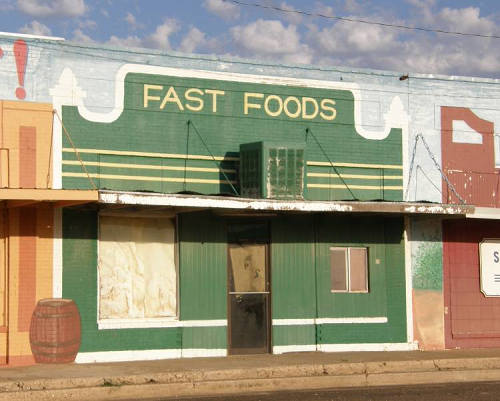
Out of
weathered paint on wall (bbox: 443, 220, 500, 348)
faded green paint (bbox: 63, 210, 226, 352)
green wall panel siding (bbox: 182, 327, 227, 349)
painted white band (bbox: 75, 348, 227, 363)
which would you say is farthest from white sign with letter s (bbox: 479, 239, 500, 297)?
faded green paint (bbox: 63, 210, 226, 352)

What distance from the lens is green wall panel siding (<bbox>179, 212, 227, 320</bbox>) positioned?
17578 millimetres

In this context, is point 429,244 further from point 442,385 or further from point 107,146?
point 107,146

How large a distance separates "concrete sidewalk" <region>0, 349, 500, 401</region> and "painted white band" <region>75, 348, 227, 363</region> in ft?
1.30

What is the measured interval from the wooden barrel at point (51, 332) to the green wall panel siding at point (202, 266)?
2.32 meters

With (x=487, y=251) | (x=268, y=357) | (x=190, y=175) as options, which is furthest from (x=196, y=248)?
(x=487, y=251)

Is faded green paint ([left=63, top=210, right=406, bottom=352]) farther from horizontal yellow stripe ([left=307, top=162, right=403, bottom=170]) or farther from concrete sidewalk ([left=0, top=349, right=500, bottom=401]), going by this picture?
horizontal yellow stripe ([left=307, top=162, right=403, bottom=170])

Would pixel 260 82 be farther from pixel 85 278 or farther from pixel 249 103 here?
pixel 85 278

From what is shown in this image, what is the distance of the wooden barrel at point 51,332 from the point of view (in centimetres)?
1612

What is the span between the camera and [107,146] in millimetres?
17047

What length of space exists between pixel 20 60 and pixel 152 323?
542 centimetres

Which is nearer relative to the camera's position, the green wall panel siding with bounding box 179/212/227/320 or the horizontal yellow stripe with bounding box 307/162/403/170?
the green wall panel siding with bounding box 179/212/227/320

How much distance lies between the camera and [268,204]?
16500mm

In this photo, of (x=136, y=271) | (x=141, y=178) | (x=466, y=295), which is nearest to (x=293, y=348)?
(x=136, y=271)

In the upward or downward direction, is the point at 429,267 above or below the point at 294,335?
above
